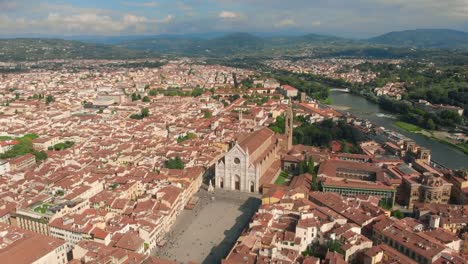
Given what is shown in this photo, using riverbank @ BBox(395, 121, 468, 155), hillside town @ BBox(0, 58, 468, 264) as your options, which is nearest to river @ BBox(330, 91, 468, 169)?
riverbank @ BBox(395, 121, 468, 155)

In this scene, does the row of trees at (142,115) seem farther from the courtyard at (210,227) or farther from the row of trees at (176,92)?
the courtyard at (210,227)

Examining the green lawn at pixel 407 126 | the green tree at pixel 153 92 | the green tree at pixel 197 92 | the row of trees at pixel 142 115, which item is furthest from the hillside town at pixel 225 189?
the green tree at pixel 153 92

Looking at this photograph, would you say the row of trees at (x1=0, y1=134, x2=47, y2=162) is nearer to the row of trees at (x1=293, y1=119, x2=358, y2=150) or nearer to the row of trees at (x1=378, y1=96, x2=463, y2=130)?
the row of trees at (x1=293, y1=119, x2=358, y2=150)

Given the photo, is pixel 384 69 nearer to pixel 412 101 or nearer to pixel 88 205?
pixel 412 101

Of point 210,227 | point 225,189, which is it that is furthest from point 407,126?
point 210,227

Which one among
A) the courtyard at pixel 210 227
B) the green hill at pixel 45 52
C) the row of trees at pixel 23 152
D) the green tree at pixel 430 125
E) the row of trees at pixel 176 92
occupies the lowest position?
the courtyard at pixel 210 227

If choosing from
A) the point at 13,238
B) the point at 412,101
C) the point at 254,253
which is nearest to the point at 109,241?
the point at 13,238
